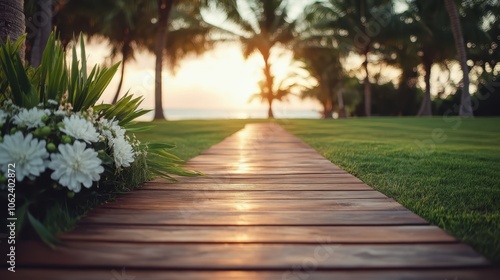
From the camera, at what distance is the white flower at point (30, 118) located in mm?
1483

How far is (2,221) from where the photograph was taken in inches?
56.6

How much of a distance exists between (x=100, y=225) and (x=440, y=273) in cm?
128

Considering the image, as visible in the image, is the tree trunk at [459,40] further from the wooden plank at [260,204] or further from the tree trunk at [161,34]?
the wooden plank at [260,204]

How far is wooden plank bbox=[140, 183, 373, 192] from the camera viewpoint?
7.05 feet

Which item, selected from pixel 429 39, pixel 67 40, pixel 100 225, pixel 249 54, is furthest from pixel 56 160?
pixel 429 39

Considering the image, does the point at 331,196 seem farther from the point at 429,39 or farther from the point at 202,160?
the point at 429,39

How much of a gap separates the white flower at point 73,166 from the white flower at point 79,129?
2.4 inches

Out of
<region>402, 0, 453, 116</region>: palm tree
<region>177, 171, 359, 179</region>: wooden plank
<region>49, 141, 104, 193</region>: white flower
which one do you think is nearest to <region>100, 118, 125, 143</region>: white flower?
<region>49, 141, 104, 193</region>: white flower

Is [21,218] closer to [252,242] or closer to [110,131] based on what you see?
[110,131]

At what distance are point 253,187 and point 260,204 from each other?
1.41 ft

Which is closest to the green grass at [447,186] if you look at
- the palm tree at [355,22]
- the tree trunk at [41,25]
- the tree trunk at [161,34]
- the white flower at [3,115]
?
the white flower at [3,115]

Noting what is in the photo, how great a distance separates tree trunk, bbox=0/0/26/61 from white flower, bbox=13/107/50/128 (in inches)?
53.1

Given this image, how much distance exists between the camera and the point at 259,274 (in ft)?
3.51

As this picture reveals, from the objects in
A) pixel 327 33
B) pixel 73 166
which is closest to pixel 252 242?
pixel 73 166
